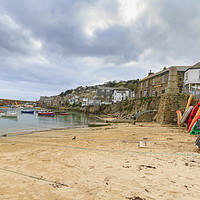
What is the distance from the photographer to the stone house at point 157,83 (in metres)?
34.3

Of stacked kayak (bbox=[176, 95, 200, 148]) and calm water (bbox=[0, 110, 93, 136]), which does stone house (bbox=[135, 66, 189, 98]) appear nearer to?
calm water (bbox=[0, 110, 93, 136])

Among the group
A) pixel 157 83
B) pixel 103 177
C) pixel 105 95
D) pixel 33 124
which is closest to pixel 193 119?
pixel 103 177

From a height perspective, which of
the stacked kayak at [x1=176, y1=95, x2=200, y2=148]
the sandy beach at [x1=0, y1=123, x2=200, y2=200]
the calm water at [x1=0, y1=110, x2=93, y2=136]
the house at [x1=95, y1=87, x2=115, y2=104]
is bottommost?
the calm water at [x1=0, y1=110, x2=93, y2=136]

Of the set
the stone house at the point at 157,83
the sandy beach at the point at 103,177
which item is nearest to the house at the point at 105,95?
the stone house at the point at 157,83

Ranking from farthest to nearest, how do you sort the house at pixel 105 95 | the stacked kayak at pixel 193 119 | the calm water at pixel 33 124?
the house at pixel 105 95 < the calm water at pixel 33 124 < the stacked kayak at pixel 193 119

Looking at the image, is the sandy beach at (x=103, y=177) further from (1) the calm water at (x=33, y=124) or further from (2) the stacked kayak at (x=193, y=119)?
(1) the calm water at (x=33, y=124)

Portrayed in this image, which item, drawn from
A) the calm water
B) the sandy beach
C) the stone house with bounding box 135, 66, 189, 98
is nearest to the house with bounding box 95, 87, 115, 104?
the stone house with bounding box 135, 66, 189, 98

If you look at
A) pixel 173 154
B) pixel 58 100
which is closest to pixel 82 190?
pixel 173 154

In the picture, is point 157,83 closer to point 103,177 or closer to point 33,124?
point 33,124

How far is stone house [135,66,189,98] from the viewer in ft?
112

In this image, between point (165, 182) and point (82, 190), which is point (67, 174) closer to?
point (82, 190)

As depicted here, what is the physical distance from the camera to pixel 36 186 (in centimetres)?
346

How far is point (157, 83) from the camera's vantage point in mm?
39719

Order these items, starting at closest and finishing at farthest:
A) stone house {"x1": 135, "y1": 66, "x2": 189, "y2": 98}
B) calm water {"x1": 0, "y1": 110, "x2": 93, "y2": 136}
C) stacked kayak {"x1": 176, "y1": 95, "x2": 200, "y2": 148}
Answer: stacked kayak {"x1": 176, "y1": 95, "x2": 200, "y2": 148}
calm water {"x1": 0, "y1": 110, "x2": 93, "y2": 136}
stone house {"x1": 135, "y1": 66, "x2": 189, "y2": 98}
